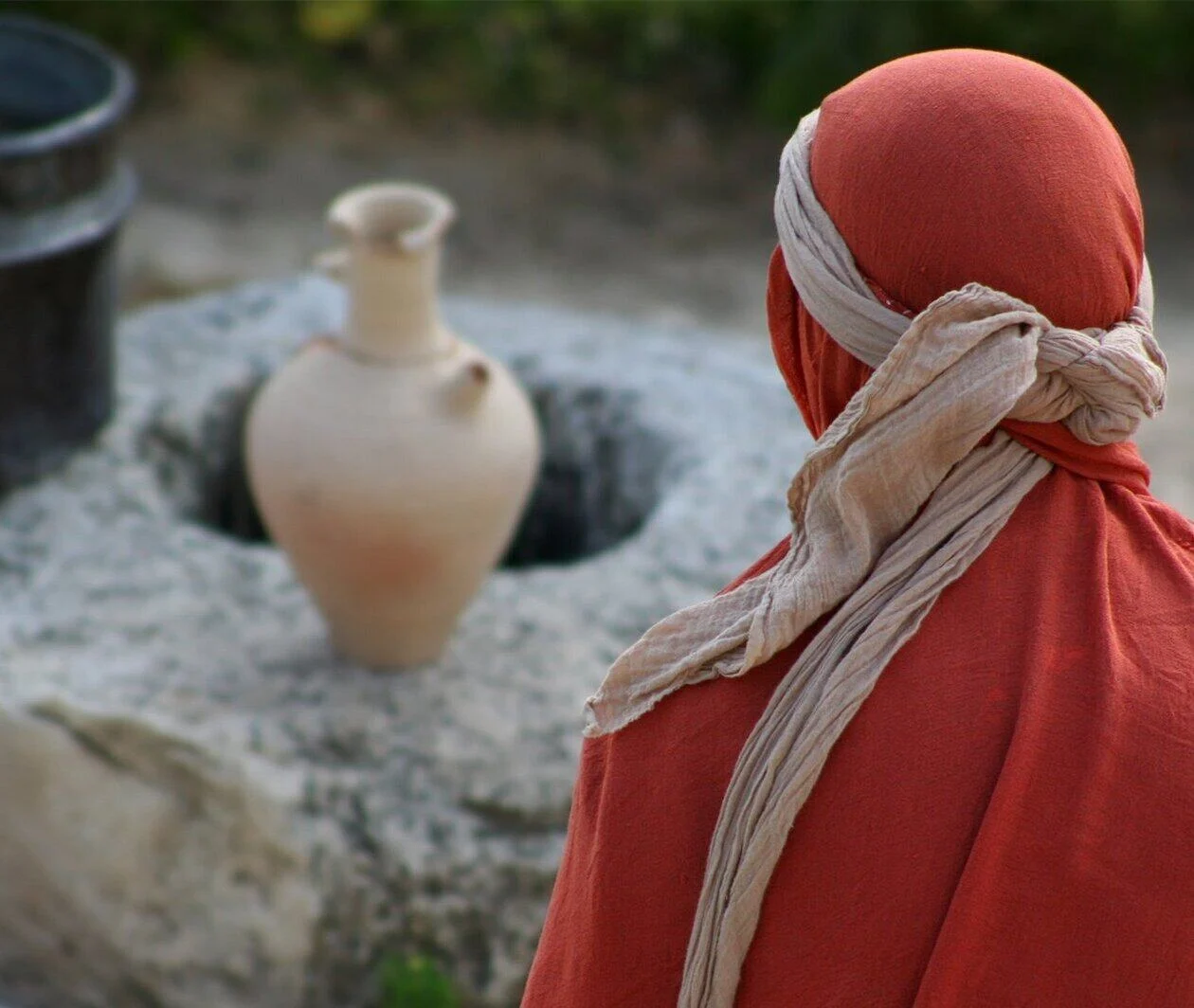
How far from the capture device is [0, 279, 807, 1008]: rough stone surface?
2609 mm

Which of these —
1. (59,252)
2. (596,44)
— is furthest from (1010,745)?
(596,44)

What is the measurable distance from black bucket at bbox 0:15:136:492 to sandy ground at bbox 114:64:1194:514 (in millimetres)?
1907

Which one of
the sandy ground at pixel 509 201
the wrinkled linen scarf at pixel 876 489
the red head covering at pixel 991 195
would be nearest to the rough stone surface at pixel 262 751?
the wrinkled linen scarf at pixel 876 489

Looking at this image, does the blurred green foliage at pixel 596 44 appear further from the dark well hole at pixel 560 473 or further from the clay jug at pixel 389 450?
the clay jug at pixel 389 450

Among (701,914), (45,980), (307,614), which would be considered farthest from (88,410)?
(701,914)

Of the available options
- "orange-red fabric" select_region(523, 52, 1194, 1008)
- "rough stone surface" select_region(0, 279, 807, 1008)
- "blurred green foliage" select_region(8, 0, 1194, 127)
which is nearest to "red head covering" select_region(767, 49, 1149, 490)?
"orange-red fabric" select_region(523, 52, 1194, 1008)

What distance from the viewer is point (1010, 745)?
117 centimetres

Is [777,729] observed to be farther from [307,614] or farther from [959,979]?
[307,614]

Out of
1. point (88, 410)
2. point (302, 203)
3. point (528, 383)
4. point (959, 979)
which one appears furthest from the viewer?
point (302, 203)

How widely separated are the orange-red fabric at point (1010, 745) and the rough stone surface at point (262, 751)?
55.4 inches

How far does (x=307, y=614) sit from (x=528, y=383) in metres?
0.90

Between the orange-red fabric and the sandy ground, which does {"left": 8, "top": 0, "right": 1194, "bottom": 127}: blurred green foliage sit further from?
the orange-red fabric

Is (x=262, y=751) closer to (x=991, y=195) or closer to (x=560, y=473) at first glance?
(x=560, y=473)

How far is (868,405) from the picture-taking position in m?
1.21
